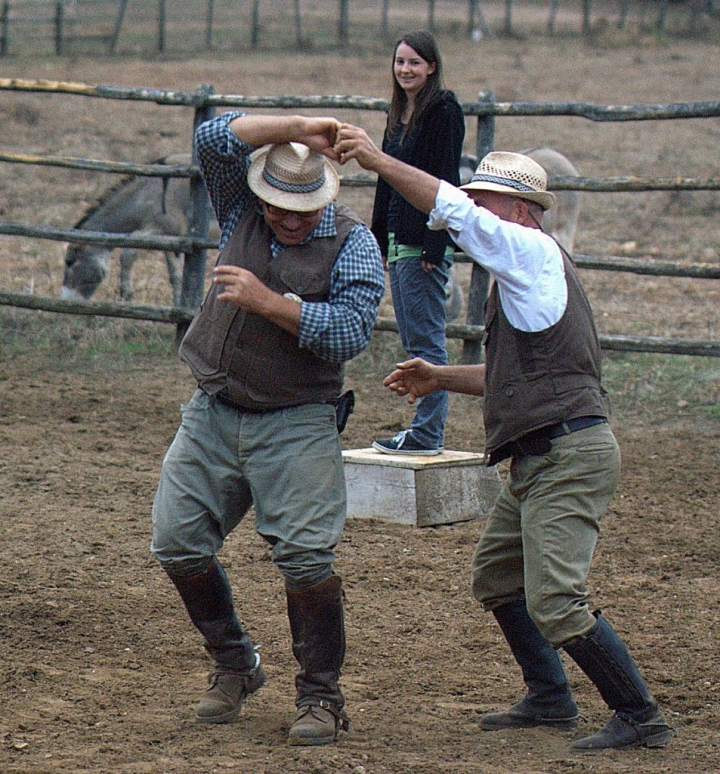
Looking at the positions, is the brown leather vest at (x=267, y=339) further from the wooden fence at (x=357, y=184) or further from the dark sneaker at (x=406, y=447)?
the wooden fence at (x=357, y=184)

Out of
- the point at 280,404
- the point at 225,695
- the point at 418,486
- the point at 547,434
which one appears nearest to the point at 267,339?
the point at 280,404

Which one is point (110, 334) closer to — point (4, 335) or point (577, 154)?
point (4, 335)

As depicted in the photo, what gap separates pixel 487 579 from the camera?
145 inches

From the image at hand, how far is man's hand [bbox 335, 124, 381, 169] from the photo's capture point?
3240 millimetres

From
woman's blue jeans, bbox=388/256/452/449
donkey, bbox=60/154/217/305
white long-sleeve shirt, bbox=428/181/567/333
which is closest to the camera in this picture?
white long-sleeve shirt, bbox=428/181/567/333

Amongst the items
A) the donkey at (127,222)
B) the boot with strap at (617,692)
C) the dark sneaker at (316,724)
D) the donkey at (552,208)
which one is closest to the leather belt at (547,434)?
the boot with strap at (617,692)

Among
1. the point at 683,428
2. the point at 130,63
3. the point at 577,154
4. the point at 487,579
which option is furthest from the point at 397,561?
the point at 130,63

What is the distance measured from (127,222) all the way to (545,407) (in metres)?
7.16

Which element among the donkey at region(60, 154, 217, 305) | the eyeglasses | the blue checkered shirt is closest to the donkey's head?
the donkey at region(60, 154, 217, 305)

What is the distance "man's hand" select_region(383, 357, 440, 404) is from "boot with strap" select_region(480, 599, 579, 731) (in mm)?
696

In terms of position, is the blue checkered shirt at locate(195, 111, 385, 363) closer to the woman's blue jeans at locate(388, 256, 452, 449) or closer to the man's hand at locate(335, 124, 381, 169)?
the man's hand at locate(335, 124, 381, 169)

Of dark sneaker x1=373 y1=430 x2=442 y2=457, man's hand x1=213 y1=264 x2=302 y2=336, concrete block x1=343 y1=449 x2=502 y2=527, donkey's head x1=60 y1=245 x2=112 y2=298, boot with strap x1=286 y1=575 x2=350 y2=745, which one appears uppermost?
man's hand x1=213 y1=264 x2=302 y2=336

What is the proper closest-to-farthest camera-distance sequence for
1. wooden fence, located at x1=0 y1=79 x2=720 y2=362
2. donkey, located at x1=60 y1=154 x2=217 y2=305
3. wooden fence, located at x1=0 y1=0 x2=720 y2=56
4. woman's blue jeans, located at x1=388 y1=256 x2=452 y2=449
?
woman's blue jeans, located at x1=388 y1=256 x2=452 y2=449 < wooden fence, located at x1=0 y1=79 x2=720 y2=362 < donkey, located at x1=60 y1=154 x2=217 y2=305 < wooden fence, located at x1=0 y1=0 x2=720 y2=56

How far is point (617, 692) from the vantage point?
345 centimetres
